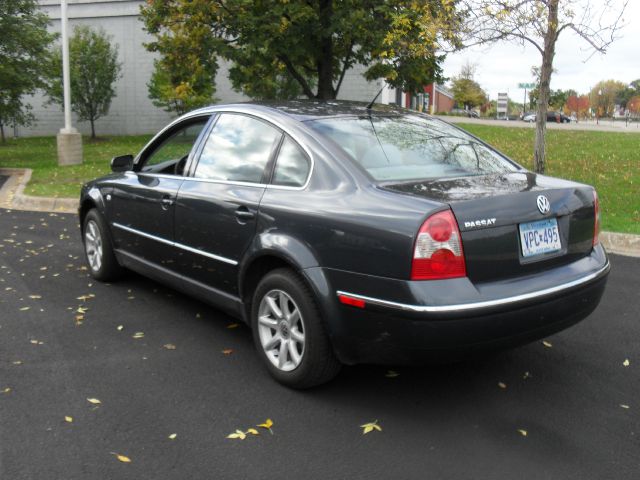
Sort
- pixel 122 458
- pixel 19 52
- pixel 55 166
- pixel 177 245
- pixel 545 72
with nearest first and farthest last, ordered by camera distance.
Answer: pixel 122 458 < pixel 177 245 < pixel 545 72 < pixel 55 166 < pixel 19 52

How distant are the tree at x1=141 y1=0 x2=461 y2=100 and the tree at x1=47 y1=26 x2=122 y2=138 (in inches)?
569

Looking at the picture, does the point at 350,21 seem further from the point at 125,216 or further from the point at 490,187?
the point at 490,187

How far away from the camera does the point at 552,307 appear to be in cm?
332

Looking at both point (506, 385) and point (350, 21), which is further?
point (350, 21)

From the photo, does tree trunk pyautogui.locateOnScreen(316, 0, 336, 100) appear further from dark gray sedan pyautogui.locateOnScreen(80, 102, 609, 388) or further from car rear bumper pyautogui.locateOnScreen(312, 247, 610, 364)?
car rear bumper pyautogui.locateOnScreen(312, 247, 610, 364)

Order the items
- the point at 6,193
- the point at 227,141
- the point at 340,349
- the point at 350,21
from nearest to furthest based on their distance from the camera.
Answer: the point at 340,349 < the point at 227,141 < the point at 350,21 < the point at 6,193

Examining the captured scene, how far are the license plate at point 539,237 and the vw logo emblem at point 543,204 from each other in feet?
0.19

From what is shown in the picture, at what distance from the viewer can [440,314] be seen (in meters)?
2.99

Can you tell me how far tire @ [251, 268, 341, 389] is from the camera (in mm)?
3432

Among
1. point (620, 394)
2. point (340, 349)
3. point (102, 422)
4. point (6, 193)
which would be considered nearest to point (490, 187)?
point (340, 349)

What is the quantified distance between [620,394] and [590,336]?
97 cm

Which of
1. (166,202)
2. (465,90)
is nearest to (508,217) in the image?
(166,202)

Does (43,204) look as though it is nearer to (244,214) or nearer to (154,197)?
(154,197)

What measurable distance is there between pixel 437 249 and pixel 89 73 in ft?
89.8
